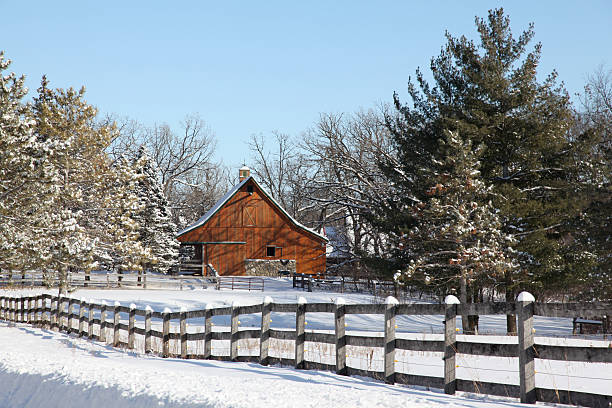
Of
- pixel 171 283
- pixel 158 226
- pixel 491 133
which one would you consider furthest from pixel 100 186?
pixel 491 133

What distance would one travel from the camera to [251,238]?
49844 mm

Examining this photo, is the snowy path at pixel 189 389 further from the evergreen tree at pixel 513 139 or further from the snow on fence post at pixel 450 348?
the evergreen tree at pixel 513 139

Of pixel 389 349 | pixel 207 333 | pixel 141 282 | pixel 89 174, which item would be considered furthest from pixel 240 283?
pixel 389 349

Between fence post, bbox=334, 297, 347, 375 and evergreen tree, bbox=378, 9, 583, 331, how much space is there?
1292cm

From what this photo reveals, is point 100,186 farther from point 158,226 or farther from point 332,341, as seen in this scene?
point 332,341

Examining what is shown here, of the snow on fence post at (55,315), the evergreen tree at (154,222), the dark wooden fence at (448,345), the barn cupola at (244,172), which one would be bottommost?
the snow on fence post at (55,315)

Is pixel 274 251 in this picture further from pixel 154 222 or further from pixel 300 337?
pixel 300 337

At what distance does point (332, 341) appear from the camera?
964 centimetres

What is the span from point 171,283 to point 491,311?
118 ft

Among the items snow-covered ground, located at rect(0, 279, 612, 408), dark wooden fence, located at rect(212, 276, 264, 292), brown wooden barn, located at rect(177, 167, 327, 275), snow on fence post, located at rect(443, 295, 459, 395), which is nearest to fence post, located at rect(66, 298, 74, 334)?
snow-covered ground, located at rect(0, 279, 612, 408)

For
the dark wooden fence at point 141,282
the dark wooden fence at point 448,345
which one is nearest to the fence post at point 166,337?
the dark wooden fence at point 448,345

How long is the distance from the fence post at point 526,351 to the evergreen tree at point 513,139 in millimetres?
14396

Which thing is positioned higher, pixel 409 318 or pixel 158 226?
pixel 158 226

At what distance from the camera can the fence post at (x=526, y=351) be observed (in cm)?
688
